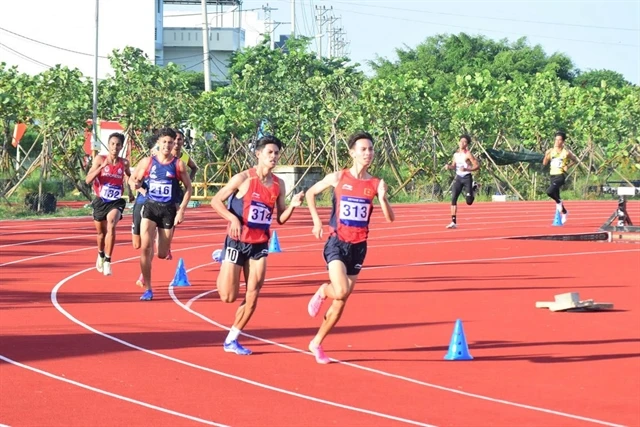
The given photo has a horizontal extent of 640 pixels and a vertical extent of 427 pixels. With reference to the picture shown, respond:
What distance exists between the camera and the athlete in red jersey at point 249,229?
9922mm

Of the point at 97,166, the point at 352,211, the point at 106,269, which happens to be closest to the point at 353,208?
the point at 352,211

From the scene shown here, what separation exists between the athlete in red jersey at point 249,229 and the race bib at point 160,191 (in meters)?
3.32

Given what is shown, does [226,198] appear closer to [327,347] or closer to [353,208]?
[353,208]

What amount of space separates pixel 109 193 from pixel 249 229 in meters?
5.99

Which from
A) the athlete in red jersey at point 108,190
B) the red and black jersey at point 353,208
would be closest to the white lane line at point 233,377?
the red and black jersey at point 353,208

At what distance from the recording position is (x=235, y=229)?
986 cm

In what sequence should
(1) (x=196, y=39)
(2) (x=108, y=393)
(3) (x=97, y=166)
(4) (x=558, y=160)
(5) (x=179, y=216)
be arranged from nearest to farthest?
1. (2) (x=108, y=393)
2. (5) (x=179, y=216)
3. (3) (x=97, y=166)
4. (4) (x=558, y=160)
5. (1) (x=196, y=39)

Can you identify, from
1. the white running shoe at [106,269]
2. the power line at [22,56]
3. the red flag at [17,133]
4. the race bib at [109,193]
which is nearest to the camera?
the race bib at [109,193]

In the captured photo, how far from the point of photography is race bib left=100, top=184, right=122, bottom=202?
15.5m

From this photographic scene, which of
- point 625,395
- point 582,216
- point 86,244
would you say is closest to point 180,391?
point 625,395

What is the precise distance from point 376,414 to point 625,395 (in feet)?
6.10

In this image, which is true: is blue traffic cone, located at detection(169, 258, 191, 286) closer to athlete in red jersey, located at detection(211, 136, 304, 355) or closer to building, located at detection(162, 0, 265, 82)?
athlete in red jersey, located at detection(211, 136, 304, 355)

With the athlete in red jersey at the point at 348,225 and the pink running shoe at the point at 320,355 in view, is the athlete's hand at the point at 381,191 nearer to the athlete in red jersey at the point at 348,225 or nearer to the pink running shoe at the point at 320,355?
the athlete in red jersey at the point at 348,225

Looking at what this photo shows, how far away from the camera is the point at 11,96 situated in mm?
29391
